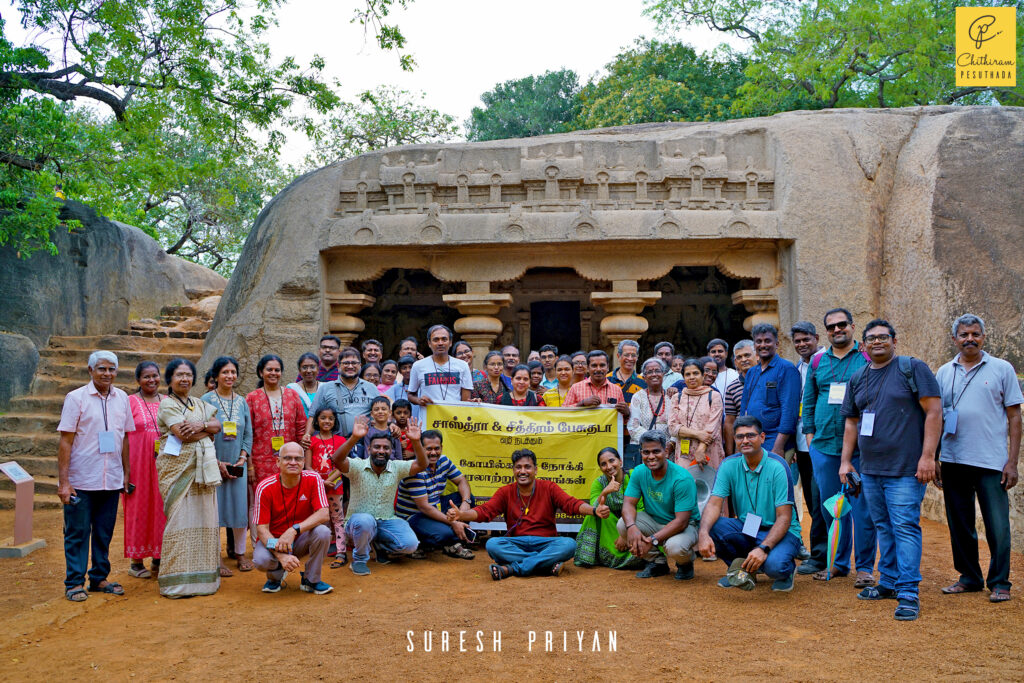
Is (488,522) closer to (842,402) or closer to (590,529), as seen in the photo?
(590,529)

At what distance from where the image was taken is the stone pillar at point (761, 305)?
31.8 feet

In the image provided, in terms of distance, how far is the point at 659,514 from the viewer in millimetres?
5426

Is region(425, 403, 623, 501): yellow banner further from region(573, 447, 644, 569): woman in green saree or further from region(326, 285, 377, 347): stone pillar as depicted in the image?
region(326, 285, 377, 347): stone pillar

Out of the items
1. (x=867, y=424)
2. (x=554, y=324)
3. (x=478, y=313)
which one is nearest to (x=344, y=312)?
(x=478, y=313)

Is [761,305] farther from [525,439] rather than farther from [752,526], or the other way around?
[752,526]

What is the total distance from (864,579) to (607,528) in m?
1.73

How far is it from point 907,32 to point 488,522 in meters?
18.0

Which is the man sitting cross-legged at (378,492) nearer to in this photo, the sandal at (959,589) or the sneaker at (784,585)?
the sneaker at (784,585)

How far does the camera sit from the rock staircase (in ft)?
30.2

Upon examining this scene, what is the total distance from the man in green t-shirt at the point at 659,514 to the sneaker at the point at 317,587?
2.00m

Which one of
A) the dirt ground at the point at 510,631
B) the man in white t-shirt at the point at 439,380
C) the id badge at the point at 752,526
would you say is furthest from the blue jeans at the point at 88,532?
the id badge at the point at 752,526

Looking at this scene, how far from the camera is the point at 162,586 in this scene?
A: 5168 mm

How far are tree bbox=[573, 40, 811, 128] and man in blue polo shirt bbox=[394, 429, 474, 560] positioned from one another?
17.3 m

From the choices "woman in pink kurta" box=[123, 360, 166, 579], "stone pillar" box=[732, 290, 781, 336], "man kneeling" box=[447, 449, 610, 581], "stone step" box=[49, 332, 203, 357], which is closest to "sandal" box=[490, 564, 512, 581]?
"man kneeling" box=[447, 449, 610, 581]
